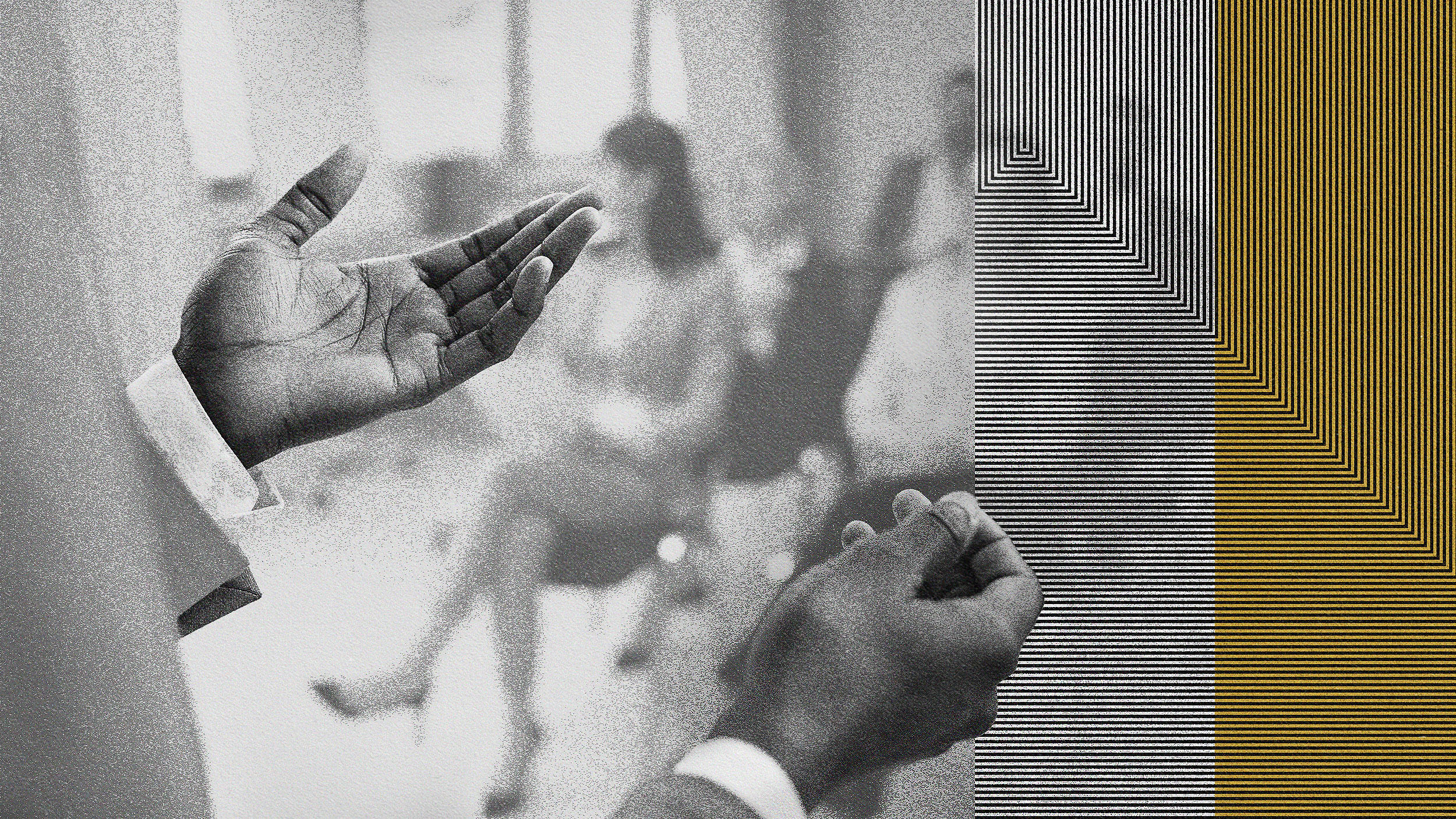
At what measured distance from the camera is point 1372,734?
93 centimetres

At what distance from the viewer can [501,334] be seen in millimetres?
882

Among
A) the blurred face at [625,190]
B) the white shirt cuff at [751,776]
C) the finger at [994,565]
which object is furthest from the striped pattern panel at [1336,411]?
the blurred face at [625,190]

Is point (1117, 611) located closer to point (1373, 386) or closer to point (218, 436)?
point (1373, 386)

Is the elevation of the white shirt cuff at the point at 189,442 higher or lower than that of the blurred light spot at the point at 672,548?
higher

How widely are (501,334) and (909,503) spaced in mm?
397

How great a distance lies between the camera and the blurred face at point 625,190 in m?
0.95

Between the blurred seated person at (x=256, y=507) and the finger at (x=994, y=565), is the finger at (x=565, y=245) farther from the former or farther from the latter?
the finger at (x=994, y=565)

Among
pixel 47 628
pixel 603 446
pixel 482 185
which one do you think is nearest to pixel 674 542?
pixel 603 446

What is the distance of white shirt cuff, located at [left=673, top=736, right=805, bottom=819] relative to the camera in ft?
2.80

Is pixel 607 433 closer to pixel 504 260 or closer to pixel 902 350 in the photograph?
pixel 504 260

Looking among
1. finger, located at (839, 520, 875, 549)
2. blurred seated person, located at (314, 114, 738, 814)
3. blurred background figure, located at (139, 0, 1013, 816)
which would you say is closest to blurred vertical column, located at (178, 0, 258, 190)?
blurred background figure, located at (139, 0, 1013, 816)

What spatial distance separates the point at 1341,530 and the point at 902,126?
1.82 feet

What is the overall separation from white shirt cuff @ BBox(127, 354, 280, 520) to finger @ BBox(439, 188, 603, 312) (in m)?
0.22

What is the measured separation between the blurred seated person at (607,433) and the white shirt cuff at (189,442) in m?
0.20
